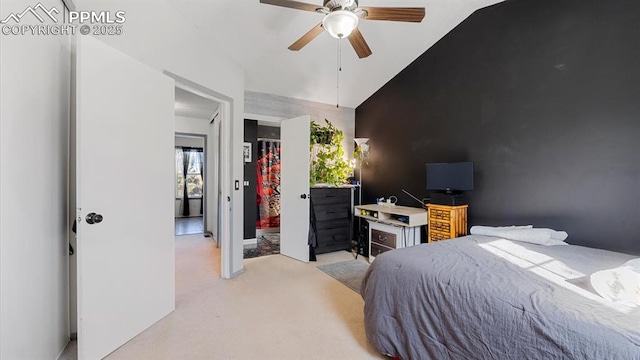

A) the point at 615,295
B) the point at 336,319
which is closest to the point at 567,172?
the point at 615,295

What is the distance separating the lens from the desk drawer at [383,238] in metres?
3.47

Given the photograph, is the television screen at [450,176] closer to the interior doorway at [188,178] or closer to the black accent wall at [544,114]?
the black accent wall at [544,114]

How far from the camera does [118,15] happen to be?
2.00 meters

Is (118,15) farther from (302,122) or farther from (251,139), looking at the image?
(251,139)

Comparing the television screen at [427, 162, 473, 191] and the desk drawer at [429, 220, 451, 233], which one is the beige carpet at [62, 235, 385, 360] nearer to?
the desk drawer at [429, 220, 451, 233]

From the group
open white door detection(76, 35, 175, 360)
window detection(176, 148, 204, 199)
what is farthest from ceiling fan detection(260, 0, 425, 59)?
window detection(176, 148, 204, 199)

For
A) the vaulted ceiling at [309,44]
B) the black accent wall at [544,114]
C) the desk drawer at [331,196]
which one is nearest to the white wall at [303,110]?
the vaulted ceiling at [309,44]

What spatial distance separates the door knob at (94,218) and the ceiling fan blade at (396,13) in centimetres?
229

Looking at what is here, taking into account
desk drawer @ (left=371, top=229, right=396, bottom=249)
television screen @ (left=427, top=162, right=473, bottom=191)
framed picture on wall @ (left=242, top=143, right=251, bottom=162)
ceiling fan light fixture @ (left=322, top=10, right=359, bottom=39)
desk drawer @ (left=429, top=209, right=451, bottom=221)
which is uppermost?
ceiling fan light fixture @ (left=322, top=10, right=359, bottom=39)

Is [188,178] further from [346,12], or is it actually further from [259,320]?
[346,12]

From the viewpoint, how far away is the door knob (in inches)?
68.3

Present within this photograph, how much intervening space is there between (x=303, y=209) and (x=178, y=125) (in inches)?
127

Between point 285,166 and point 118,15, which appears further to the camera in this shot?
point 285,166

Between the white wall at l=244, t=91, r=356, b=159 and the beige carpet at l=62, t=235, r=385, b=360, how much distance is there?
229 centimetres
